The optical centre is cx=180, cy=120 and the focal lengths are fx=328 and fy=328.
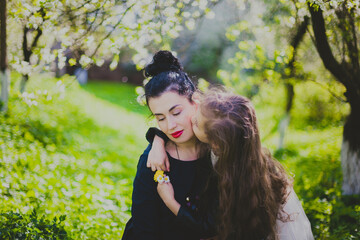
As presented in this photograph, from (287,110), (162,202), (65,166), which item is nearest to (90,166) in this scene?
(65,166)

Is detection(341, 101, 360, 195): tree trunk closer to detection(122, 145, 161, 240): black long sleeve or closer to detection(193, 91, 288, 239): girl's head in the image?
detection(193, 91, 288, 239): girl's head

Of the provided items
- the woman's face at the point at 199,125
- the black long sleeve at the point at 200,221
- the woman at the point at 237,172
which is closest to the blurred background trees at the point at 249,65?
the woman's face at the point at 199,125

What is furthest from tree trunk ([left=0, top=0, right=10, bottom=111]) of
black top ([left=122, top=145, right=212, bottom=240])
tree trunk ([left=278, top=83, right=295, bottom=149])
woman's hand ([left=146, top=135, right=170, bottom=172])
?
tree trunk ([left=278, top=83, right=295, bottom=149])

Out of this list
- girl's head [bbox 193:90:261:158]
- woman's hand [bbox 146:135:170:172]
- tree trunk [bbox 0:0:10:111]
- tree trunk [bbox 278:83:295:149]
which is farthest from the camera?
tree trunk [bbox 278:83:295:149]

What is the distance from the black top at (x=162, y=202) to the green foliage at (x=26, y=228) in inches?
29.9

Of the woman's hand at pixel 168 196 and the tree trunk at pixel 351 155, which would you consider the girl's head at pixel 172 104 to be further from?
the tree trunk at pixel 351 155

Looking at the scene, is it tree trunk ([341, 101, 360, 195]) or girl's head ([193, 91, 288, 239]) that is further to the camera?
tree trunk ([341, 101, 360, 195])

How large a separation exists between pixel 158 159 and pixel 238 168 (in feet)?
1.79

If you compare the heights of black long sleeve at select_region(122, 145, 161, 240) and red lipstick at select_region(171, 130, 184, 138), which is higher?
red lipstick at select_region(171, 130, 184, 138)

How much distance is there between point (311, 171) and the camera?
19.9 feet

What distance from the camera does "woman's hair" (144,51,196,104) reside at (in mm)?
2324

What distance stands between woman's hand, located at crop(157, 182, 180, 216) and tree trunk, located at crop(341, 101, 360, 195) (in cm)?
269

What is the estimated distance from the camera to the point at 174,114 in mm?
2295

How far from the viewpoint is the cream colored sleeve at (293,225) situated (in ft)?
7.57
